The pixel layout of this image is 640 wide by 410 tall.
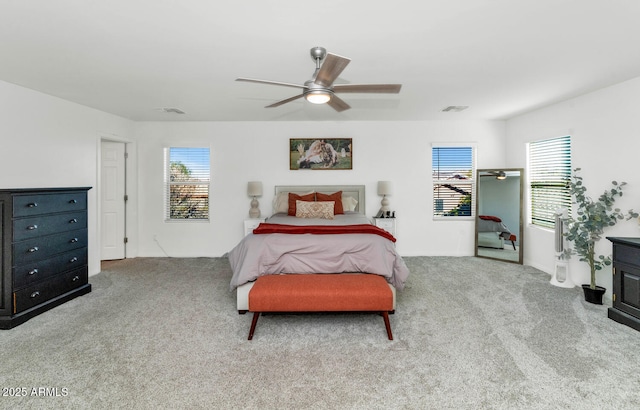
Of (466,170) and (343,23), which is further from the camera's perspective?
(466,170)

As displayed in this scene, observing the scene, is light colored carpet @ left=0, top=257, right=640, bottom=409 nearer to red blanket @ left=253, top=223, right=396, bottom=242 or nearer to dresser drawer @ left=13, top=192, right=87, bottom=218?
red blanket @ left=253, top=223, right=396, bottom=242

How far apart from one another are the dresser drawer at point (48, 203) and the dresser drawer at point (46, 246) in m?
0.28

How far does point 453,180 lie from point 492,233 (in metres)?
1.14

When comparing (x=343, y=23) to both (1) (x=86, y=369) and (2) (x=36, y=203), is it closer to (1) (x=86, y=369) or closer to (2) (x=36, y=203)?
(1) (x=86, y=369)

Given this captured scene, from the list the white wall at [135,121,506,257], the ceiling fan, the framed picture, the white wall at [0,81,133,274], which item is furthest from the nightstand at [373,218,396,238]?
the white wall at [0,81,133,274]

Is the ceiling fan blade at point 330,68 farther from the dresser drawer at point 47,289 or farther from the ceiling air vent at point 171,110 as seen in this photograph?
the dresser drawer at point 47,289

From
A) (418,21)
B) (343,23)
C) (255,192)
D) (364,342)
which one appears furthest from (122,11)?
(255,192)

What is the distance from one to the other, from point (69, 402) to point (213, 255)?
3.71 meters

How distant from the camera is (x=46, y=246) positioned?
127 inches

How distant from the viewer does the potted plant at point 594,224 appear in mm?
3313

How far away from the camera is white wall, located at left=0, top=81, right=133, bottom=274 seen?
3324mm

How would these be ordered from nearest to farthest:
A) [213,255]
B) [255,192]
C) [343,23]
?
[343,23], [255,192], [213,255]

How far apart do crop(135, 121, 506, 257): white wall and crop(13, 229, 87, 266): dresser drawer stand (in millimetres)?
1860

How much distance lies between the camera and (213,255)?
18.1 feet
